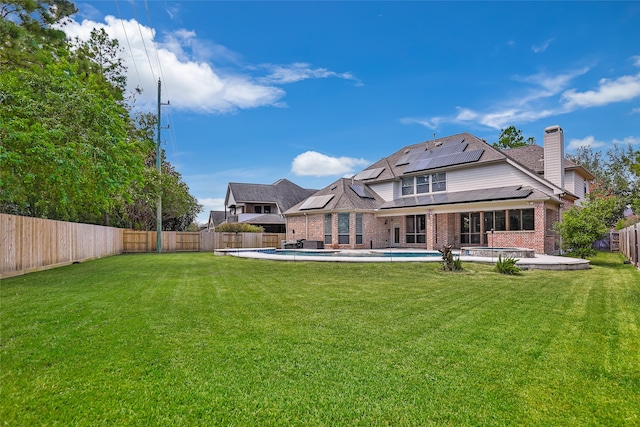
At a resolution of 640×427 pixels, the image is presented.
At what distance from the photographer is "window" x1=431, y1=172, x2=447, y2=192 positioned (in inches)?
903

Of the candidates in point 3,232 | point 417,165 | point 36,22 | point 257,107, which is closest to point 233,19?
point 36,22

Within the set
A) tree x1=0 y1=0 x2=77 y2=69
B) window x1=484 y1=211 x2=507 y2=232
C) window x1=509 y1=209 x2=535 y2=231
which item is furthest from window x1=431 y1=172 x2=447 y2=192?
tree x1=0 y1=0 x2=77 y2=69

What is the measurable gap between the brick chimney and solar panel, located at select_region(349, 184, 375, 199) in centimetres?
1102

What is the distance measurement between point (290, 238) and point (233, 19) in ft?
54.7

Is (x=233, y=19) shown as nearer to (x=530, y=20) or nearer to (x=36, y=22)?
(x=36, y=22)

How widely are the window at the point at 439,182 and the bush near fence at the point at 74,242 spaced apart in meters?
13.8

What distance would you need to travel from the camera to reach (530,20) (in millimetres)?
15375

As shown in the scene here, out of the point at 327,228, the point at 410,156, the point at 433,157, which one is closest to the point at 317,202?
the point at 327,228

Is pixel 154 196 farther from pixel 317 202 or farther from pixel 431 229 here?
pixel 431 229

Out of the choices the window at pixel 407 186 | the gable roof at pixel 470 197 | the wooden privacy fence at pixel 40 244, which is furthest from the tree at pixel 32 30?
the window at pixel 407 186

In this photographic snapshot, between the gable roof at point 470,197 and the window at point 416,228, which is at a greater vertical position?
the gable roof at point 470,197

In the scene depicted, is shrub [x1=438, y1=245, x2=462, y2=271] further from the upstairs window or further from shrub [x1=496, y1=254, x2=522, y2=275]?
the upstairs window

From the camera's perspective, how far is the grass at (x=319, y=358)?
2801 millimetres

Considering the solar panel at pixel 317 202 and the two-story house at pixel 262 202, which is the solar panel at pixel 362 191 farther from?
the two-story house at pixel 262 202
